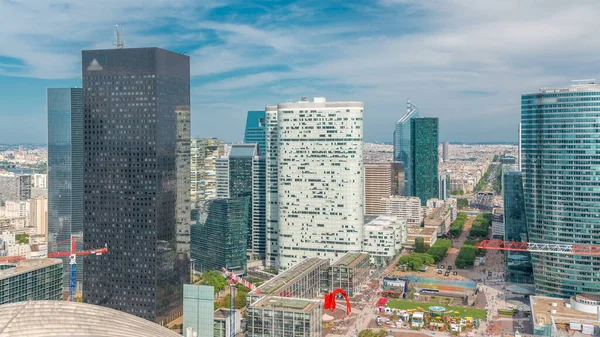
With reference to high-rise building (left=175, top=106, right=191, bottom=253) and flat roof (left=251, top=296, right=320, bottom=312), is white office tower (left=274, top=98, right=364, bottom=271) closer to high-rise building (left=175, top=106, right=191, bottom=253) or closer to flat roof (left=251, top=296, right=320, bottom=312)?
high-rise building (left=175, top=106, right=191, bottom=253)

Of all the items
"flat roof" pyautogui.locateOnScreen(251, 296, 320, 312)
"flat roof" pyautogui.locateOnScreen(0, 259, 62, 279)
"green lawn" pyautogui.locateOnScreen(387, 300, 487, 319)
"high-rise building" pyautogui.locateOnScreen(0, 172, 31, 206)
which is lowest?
"green lawn" pyautogui.locateOnScreen(387, 300, 487, 319)

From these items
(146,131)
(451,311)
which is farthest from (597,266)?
(146,131)

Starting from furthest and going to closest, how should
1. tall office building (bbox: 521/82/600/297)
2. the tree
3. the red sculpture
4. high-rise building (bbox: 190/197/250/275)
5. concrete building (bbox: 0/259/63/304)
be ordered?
the tree → high-rise building (bbox: 190/197/250/275) → the red sculpture → tall office building (bbox: 521/82/600/297) → concrete building (bbox: 0/259/63/304)

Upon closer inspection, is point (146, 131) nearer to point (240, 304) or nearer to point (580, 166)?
point (240, 304)

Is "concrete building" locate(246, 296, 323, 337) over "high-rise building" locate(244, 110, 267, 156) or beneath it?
beneath

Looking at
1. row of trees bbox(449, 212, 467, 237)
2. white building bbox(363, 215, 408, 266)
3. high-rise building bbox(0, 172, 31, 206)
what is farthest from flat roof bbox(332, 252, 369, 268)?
high-rise building bbox(0, 172, 31, 206)

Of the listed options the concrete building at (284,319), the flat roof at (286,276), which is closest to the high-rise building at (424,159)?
the flat roof at (286,276)
